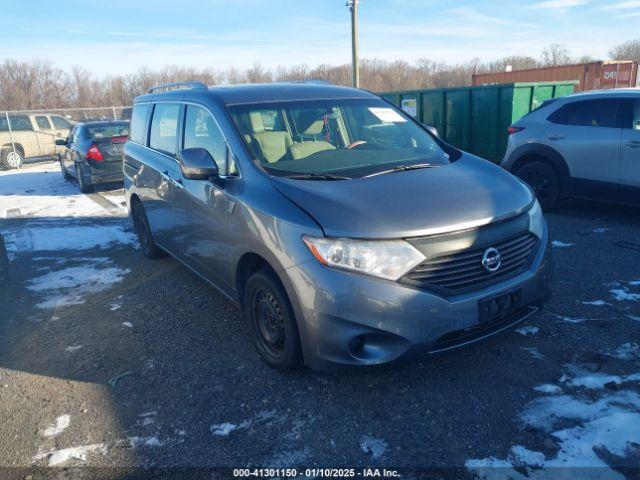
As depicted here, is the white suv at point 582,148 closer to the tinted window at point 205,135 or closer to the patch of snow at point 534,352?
the patch of snow at point 534,352

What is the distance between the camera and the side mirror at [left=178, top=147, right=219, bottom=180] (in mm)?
3462

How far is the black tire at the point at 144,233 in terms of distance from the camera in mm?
5766

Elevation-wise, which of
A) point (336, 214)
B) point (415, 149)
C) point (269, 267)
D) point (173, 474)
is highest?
point (415, 149)

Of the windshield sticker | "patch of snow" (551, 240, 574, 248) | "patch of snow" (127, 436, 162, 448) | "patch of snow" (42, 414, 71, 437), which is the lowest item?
"patch of snow" (42, 414, 71, 437)

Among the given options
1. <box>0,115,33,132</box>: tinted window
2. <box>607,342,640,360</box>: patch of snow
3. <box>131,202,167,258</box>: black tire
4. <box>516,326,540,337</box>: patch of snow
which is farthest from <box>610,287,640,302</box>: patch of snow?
<box>0,115,33,132</box>: tinted window

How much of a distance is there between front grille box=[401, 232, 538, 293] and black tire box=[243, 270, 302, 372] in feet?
2.57

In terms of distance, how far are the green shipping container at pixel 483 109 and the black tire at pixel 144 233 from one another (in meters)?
6.84

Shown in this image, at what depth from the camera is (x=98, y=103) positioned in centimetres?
4578

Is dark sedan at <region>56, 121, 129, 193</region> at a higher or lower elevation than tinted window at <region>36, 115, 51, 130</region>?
lower

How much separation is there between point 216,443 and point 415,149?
2512 mm

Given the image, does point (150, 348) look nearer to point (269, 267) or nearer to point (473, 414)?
point (269, 267)

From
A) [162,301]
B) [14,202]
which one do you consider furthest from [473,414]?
[14,202]

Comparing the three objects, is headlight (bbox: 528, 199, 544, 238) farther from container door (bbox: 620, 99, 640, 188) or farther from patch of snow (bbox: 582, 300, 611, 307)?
container door (bbox: 620, 99, 640, 188)

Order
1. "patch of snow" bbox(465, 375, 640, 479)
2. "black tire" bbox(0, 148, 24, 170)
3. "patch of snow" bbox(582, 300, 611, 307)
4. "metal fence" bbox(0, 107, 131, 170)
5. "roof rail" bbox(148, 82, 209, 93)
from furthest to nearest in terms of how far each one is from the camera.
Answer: "metal fence" bbox(0, 107, 131, 170)
"black tire" bbox(0, 148, 24, 170)
"roof rail" bbox(148, 82, 209, 93)
"patch of snow" bbox(582, 300, 611, 307)
"patch of snow" bbox(465, 375, 640, 479)
